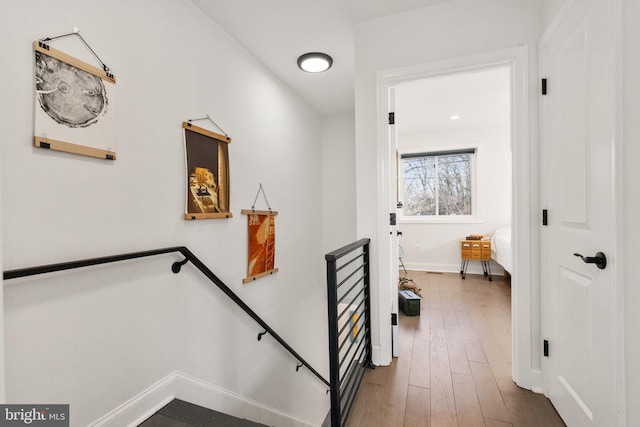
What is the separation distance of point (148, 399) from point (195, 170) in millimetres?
1342

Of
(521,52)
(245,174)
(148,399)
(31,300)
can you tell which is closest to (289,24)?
(245,174)

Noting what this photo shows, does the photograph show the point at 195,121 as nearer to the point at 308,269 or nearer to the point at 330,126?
the point at 308,269

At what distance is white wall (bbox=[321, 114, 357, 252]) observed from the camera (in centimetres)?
421

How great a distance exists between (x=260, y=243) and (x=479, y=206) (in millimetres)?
4272

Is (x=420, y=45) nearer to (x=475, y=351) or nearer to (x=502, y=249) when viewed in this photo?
(x=475, y=351)

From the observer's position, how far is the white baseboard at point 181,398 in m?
1.39

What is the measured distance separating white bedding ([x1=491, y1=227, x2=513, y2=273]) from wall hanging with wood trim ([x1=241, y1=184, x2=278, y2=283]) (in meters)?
3.10

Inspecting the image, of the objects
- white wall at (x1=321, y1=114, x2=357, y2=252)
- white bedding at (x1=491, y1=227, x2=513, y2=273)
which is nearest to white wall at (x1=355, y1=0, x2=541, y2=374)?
white wall at (x1=321, y1=114, x2=357, y2=252)

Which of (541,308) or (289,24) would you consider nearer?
(541,308)

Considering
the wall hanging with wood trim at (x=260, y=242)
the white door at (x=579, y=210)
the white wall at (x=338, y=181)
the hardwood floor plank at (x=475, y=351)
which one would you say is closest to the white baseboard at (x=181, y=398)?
the wall hanging with wood trim at (x=260, y=242)

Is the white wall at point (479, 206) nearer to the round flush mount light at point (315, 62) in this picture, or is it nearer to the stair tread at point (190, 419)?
the round flush mount light at point (315, 62)

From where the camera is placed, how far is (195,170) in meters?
1.90

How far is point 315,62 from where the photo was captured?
265 cm

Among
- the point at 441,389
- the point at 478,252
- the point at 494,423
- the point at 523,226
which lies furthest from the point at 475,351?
the point at 478,252
